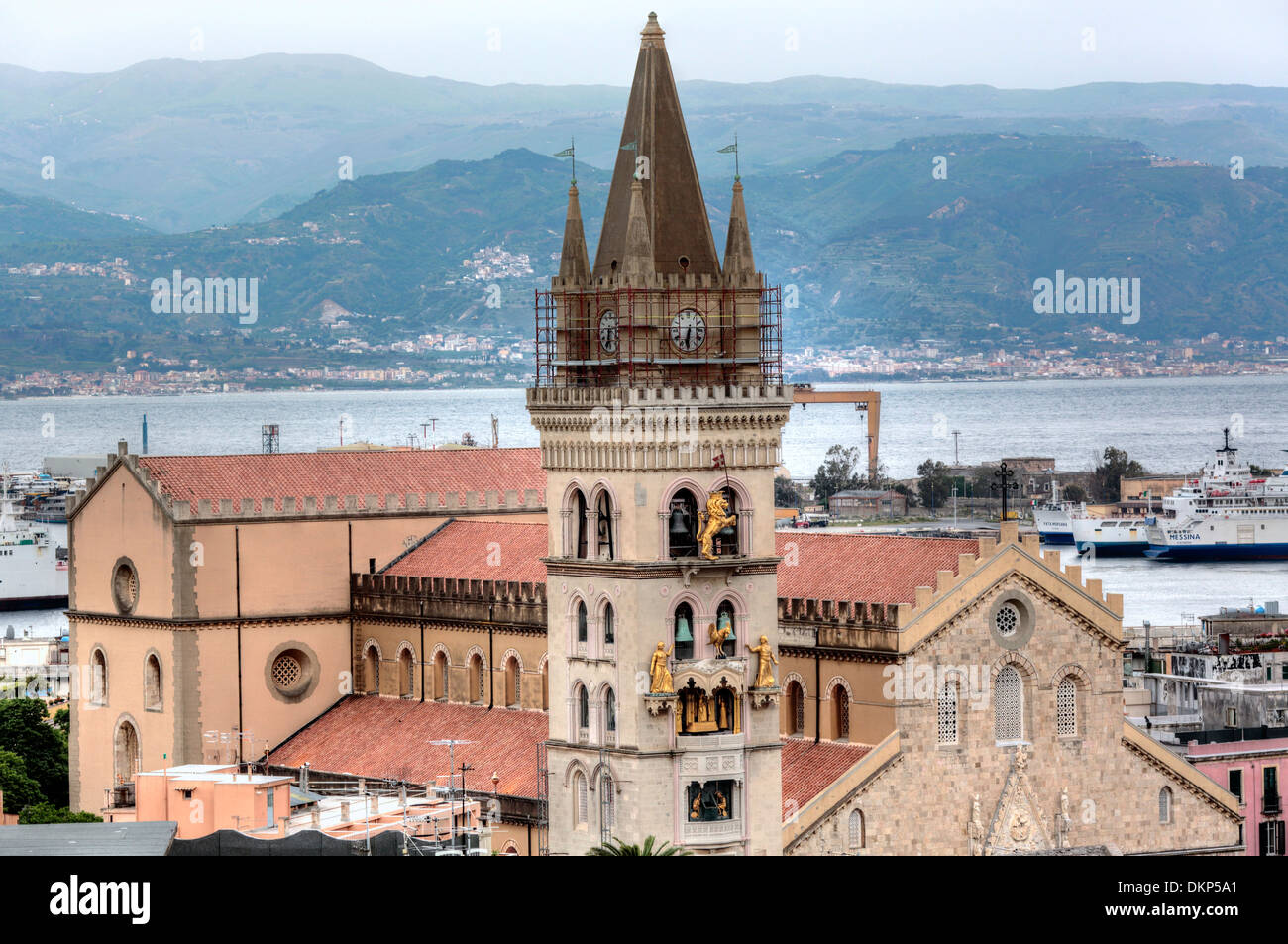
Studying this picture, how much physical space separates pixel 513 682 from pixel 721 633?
15237 mm

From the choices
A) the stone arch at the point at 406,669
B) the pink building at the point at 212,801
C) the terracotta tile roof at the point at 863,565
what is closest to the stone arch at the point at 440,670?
the stone arch at the point at 406,669

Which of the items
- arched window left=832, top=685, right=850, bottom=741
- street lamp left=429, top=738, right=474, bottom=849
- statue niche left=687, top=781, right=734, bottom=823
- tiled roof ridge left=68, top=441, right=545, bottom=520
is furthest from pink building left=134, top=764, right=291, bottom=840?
tiled roof ridge left=68, top=441, right=545, bottom=520

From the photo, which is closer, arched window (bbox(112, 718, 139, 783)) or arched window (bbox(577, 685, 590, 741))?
arched window (bbox(577, 685, 590, 741))

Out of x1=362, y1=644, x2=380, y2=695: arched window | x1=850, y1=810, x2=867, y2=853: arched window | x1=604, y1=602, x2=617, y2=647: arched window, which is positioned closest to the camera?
x1=604, y1=602, x2=617, y2=647: arched window

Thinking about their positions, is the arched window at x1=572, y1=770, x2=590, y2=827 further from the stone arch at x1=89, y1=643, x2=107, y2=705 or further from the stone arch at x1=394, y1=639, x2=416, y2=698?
the stone arch at x1=89, y1=643, x2=107, y2=705

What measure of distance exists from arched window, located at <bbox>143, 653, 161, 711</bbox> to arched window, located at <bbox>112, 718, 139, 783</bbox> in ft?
5.53

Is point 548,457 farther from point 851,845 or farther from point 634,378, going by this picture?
point 851,845

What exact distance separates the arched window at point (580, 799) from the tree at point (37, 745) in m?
32.9

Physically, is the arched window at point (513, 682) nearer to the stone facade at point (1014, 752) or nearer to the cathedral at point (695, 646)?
the cathedral at point (695, 646)

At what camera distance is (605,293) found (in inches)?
2424

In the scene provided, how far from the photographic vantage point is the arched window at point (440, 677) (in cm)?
7862

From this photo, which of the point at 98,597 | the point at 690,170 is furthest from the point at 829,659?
the point at 98,597

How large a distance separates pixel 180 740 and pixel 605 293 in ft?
84.3

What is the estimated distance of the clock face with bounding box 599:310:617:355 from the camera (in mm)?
61594
